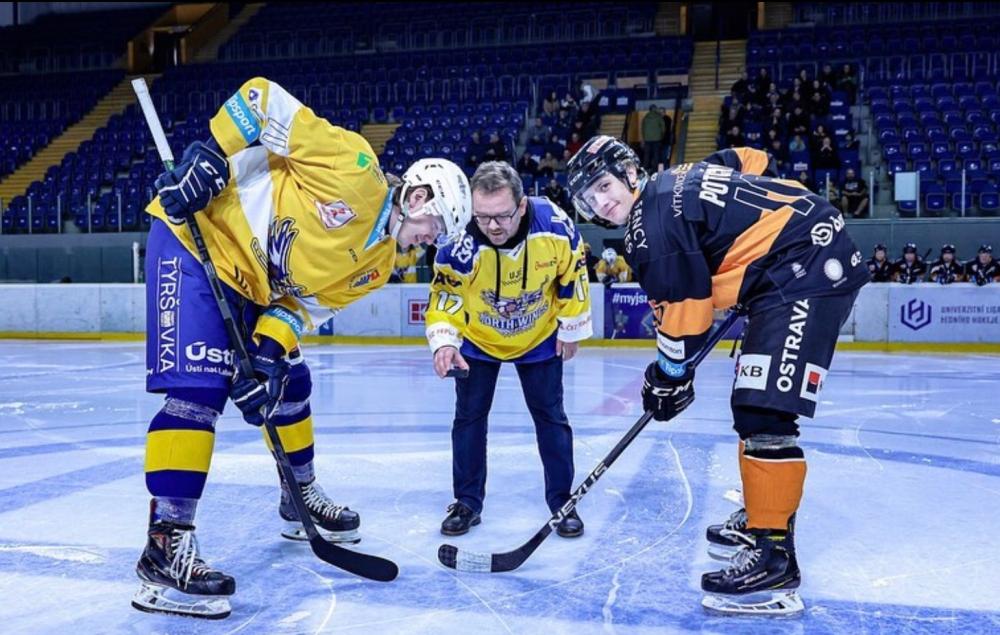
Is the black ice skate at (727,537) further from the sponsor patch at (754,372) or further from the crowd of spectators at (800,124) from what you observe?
the crowd of spectators at (800,124)

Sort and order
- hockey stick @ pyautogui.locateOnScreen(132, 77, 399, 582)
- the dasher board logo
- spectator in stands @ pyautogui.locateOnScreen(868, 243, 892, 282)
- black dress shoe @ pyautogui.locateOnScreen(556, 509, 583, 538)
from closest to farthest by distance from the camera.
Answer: hockey stick @ pyautogui.locateOnScreen(132, 77, 399, 582), black dress shoe @ pyautogui.locateOnScreen(556, 509, 583, 538), the dasher board logo, spectator in stands @ pyautogui.locateOnScreen(868, 243, 892, 282)

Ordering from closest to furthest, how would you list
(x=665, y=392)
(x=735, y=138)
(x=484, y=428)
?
(x=665, y=392), (x=484, y=428), (x=735, y=138)

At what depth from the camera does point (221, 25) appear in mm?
24078

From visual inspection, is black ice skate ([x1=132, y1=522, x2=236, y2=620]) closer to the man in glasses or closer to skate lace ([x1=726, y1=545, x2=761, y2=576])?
the man in glasses

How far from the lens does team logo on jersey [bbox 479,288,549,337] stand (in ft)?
10.3

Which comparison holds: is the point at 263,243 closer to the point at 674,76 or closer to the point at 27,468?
the point at 27,468

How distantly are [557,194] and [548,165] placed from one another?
1.53 meters

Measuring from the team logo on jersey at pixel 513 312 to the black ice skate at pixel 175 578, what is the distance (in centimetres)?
124

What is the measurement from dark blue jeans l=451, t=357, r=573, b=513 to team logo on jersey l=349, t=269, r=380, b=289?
0.68m

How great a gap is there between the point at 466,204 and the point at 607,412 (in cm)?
342

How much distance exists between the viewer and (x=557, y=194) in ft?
39.9

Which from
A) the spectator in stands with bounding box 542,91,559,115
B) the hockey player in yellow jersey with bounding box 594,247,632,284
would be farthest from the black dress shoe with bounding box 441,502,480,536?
the spectator in stands with bounding box 542,91,559,115

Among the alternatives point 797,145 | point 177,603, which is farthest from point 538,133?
point 177,603

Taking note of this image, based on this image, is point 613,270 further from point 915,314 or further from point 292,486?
point 292,486
